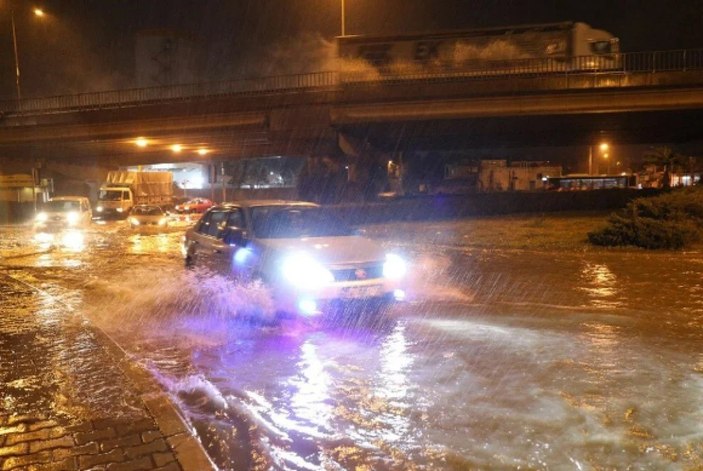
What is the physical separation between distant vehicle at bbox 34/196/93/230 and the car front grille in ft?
68.8

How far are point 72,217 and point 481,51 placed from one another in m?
22.8

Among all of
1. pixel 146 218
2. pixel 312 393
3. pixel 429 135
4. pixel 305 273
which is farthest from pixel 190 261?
pixel 429 135

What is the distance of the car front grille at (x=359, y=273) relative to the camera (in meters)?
8.15

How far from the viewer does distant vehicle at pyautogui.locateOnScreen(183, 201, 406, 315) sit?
805 cm

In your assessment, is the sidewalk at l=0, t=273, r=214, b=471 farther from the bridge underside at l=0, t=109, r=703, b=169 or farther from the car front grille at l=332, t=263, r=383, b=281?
the bridge underside at l=0, t=109, r=703, b=169

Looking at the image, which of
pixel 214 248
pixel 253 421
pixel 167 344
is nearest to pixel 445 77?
pixel 214 248

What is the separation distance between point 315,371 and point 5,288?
25.6 feet

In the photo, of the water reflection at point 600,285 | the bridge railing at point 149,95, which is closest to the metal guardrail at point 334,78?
the bridge railing at point 149,95

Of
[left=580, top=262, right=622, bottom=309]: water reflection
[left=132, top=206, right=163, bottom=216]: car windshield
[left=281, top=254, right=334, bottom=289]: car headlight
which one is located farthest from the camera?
[left=132, top=206, right=163, bottom=216]: car windshield

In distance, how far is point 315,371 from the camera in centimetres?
637

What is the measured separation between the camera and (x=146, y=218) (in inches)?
1131

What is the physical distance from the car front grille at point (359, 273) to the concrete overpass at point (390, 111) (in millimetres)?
24522

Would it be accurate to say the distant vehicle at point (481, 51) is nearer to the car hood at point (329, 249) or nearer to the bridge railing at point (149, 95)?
the bridge railing at point (149, 95)

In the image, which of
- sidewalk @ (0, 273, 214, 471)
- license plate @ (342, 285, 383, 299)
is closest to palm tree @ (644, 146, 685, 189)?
license plate @ (342, 285, 383, 299)
